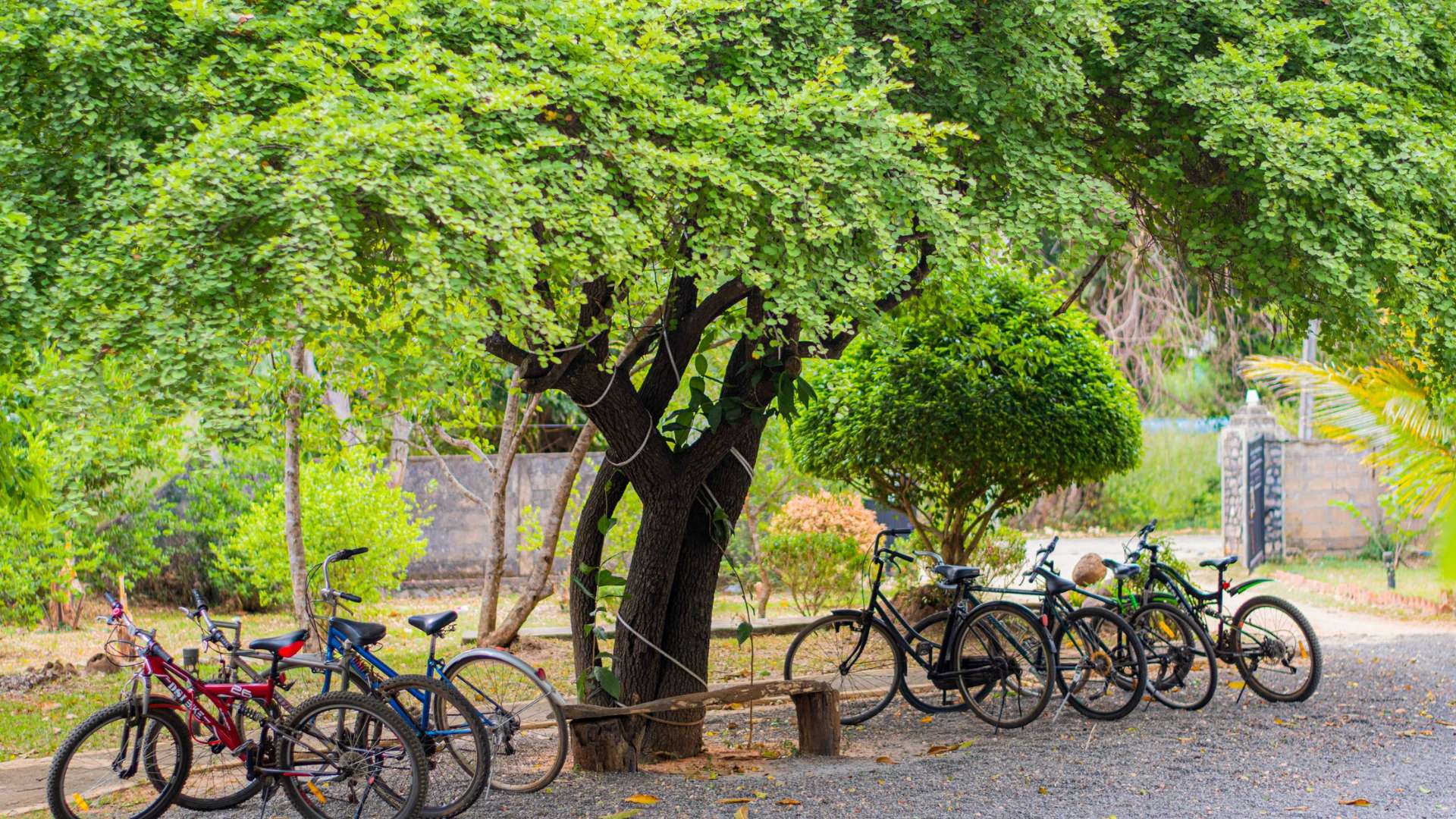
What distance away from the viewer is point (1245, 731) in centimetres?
736

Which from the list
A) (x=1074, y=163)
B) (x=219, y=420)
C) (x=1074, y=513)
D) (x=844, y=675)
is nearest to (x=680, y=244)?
(x=1074, y=163)

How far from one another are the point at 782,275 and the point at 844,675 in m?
3.45

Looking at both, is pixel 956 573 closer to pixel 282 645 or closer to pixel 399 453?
pixel 282 645

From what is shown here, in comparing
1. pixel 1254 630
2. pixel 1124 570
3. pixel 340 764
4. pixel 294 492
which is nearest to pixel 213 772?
pixel 340 764

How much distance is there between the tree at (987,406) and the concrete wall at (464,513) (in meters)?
5.93

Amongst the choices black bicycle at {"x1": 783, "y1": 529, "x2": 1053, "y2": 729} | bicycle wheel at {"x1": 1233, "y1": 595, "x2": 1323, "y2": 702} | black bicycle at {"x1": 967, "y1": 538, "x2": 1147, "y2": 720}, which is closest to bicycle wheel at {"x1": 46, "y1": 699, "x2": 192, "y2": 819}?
black bicycle at {"x1": 783, "y1": 529, "x2": 1053, "y2": 729}

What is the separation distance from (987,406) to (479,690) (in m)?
4.54

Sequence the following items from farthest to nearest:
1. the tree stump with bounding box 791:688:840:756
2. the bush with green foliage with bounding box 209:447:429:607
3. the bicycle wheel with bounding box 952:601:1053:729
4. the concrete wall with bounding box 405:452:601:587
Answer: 1. the concrete wall with bounding box 405:452:601:587
2. the bush with green foliage with bounding box 209:447:429:607
3. the bicycle wheel with bounding box 952:601:1053:729
4. the tree stump with bounding box 791:688:840:756

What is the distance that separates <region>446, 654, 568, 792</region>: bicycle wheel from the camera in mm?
6109

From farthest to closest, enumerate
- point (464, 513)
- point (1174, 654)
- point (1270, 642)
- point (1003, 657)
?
point (464, 513), point (1270, 642), point (1174, 654), point (1003, 657)

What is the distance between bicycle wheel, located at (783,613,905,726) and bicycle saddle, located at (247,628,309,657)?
3.02m

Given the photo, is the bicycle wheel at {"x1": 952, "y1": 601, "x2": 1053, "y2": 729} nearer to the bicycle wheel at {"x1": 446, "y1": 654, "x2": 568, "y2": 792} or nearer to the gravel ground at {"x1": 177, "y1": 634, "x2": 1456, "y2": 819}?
the gravel ground at {"x1": 177, "y1": 634, "x2": 1456, "y2": 819}

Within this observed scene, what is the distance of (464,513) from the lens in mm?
15578

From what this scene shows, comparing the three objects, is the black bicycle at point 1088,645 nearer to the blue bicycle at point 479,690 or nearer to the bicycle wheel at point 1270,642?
the bicycle wheel at point 1270,642
